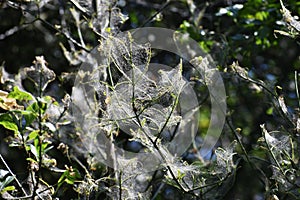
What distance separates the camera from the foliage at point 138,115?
4.83ft

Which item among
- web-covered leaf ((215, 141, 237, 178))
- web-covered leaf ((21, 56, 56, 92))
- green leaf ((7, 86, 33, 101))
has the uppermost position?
green leaf ((7, 86, 33, 101))

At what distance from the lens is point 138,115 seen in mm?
1411

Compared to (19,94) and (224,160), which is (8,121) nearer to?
(19,94)

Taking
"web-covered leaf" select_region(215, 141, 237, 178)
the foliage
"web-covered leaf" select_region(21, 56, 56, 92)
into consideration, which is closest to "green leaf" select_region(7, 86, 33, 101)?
the foliage

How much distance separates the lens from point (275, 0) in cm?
230

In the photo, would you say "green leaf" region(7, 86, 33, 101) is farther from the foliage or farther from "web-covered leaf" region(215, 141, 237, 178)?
"web-covered leaf" region(215, 141, 237, 178)

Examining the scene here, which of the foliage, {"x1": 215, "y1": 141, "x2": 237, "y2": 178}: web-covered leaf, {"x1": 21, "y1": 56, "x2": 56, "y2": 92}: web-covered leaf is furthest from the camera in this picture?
{"x1": 21, "y1": 56, "x2": 56, "y2": 92}: web-covered leaf

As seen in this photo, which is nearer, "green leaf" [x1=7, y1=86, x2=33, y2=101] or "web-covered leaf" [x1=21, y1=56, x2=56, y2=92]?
"green leaf" [x1=7, y1=86, x2=33, y2=101]

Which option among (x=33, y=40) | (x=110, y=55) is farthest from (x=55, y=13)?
(x=110, y=55)

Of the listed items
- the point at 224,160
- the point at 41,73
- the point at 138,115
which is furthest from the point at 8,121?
the point at 224,160

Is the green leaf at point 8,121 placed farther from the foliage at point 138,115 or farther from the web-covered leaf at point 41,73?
the web-covered leaf at point 41,73

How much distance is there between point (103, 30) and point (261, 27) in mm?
703

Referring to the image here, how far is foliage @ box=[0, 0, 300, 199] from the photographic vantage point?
1472 millimetres

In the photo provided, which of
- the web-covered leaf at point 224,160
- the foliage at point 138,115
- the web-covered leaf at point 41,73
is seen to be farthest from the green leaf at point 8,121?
the web-covered leaf at point 224,160
